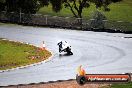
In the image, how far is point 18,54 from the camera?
38281 millimetres

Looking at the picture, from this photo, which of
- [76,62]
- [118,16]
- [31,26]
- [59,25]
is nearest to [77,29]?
[59,25]

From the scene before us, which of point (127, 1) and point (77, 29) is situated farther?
point (127, 1)

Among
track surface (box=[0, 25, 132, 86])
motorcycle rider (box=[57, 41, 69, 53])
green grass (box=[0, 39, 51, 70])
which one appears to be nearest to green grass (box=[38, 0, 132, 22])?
track surface (box=[0, 25, 132, 86])

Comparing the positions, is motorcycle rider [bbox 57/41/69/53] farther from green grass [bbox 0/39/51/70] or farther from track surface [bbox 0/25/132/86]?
green grass [bbox 0/39/51/70]

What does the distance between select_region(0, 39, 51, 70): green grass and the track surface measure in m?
1.30

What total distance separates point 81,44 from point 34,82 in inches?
600

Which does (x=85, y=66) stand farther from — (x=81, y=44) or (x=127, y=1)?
(x=127, y=1)

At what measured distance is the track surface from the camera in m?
31.0

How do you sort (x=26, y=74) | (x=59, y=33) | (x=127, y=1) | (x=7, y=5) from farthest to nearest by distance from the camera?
(x=127, y=1)
(x=7, y=5)
(x=59, y=33)
(x=26, y=74)

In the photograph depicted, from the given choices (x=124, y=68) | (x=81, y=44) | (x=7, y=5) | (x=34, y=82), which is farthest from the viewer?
(x=7, y=5)

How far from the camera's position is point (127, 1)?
101625 millimetres

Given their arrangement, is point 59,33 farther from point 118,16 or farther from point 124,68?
point 118,16

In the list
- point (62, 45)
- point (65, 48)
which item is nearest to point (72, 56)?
point (65, 48)

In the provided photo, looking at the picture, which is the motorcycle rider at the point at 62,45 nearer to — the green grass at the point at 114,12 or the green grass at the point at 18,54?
the green grass at the point at 18,54
